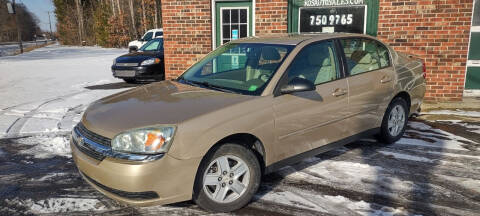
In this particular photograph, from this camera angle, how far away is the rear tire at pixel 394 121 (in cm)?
488

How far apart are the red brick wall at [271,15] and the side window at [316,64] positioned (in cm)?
444

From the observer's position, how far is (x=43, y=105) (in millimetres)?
7992

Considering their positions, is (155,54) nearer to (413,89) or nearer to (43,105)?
(43,105)

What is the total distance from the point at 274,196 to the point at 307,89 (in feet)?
3.51

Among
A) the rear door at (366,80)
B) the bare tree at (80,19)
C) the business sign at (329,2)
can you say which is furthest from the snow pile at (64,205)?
the bare tree at (80,19)

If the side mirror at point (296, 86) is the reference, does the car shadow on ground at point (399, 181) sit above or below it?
below

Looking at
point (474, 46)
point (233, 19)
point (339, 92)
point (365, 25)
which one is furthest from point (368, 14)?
point (339, 92)

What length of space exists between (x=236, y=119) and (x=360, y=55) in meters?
2.16

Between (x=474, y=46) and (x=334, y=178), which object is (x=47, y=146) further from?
(x=474, y=46)

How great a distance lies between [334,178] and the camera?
401 centimetres

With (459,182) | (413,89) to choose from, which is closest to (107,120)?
(459,182)

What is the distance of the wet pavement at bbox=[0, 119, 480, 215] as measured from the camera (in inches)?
132

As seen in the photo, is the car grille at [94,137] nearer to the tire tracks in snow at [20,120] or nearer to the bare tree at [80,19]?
the tire tracks in snow at [20,120]

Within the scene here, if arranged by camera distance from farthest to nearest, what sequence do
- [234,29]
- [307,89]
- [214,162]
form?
[234,29]
[307,89]
[214,162]
